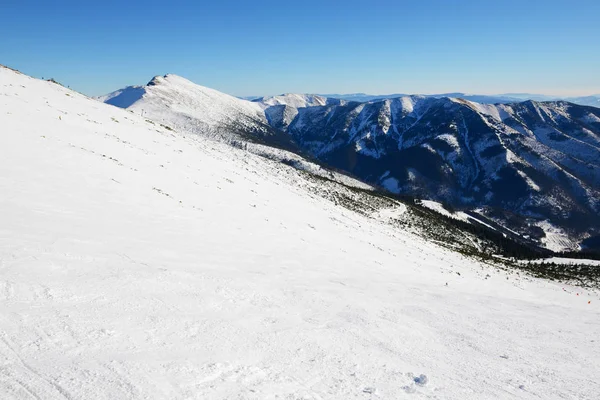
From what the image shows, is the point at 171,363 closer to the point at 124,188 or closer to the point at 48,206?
the point at 48,206

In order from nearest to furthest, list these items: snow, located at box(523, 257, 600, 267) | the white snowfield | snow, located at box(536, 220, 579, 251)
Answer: the white snowfield
snow, located at box(523, 257, 600, 267)
snow, located at box(536, 220, 579, 251)

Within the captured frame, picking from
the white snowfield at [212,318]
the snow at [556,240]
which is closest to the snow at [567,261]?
the white snowfield at [212,318]

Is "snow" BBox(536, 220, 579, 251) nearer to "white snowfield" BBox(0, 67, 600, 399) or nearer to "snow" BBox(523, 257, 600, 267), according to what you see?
"snow" BBox(523, 257, 600, 267)

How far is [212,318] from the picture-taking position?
7.95m

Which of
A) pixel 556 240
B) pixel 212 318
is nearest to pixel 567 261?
pixel 212 318

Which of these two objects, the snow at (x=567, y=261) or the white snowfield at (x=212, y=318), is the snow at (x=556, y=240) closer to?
the snow at (x=567, y=261)

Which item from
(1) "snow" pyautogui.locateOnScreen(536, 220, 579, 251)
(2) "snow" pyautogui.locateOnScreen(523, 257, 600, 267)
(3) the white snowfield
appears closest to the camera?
(3) the white snowfield

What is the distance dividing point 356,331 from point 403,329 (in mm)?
1682

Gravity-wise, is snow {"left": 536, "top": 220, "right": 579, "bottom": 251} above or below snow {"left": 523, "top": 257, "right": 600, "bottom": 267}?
below

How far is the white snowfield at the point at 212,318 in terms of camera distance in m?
5.76

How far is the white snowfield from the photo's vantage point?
5758 mm

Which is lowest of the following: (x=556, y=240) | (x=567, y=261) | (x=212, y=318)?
(x=556, y=240)

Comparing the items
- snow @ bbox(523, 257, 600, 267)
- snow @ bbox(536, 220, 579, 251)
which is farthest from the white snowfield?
snow @ bbox(536, 220, 579, 251)

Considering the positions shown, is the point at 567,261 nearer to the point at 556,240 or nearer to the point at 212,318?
the point at 212,318
